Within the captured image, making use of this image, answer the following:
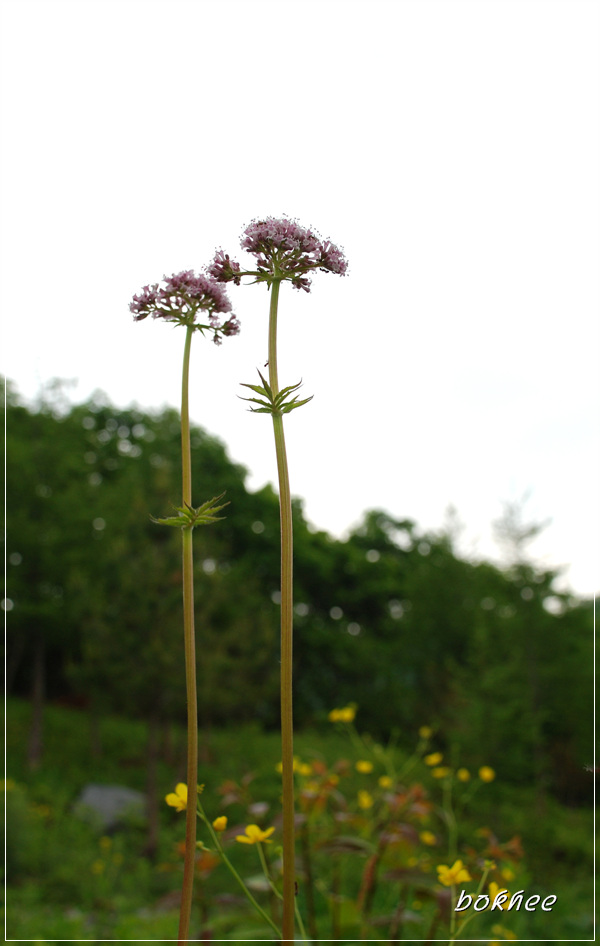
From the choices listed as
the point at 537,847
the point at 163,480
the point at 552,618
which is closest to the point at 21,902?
the point at 537,847

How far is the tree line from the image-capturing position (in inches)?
350

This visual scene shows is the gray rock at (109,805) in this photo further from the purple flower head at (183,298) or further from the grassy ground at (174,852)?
the purple flower head at (183,298)

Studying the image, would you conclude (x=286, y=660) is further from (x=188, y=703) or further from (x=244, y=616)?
(x=244, y=616)

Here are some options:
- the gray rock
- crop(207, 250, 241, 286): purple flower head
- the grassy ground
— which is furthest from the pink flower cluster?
the gray rock

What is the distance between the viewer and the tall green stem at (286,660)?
2.90 feet

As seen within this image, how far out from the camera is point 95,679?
10.4m

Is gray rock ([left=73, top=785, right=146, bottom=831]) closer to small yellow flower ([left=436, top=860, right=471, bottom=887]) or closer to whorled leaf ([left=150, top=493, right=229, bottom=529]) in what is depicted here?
small yellow flower ([left=436, top=860, right=471, bottom=887])

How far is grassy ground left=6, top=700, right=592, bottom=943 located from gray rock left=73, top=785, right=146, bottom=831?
0.46 feet

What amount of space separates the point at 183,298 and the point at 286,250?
204mm

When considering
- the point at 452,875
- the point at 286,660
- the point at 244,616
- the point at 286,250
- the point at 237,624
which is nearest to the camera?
the point at 286,660

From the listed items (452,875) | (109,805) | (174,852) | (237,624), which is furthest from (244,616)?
(452,875)

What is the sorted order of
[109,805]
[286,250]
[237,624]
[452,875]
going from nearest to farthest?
[286,250]
[452,875]
[109,805]
[237,624]

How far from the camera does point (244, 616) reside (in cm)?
1180

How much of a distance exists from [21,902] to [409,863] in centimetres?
378
